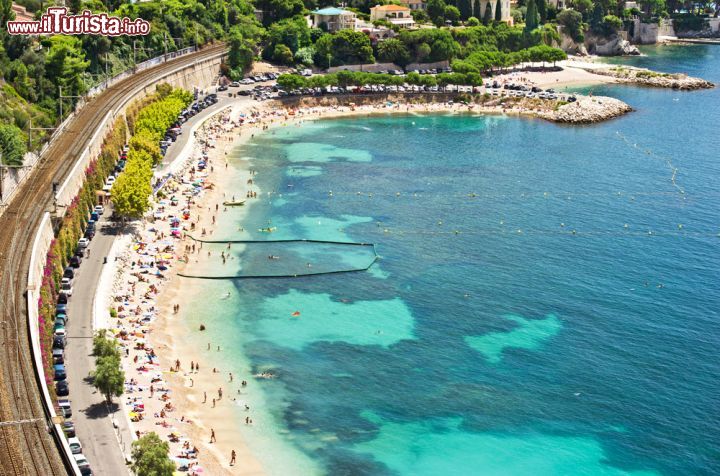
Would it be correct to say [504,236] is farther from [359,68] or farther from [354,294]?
[359,68]

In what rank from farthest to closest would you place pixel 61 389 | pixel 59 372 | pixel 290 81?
1. pixel 290 81
2. pixel 59 372
3. pixel 61 389

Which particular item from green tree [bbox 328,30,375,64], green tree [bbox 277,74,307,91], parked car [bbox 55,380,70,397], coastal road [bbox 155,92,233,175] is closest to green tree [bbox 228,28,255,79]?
coastal road [bbox 155,92,233,175]

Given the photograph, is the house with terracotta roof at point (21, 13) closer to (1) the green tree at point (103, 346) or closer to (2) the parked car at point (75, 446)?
(1) the green tree at point (103, 346)

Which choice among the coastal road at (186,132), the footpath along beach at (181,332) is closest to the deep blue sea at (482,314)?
the footpath along beach at (181,332)

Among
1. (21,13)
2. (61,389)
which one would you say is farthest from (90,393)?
(21,13)

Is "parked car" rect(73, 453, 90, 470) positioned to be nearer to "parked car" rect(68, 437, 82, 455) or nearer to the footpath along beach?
"parked car" rect(68, 437, 82, 455)

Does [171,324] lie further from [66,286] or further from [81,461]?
[81,461]
